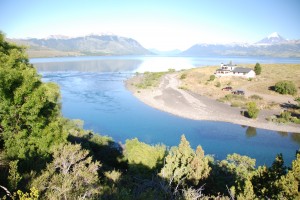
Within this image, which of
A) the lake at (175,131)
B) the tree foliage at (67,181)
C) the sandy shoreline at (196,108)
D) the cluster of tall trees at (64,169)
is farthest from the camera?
the sandy shoreline at (196,108)

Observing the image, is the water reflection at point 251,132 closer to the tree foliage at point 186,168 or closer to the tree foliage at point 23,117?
the tree foliage at point 186,168

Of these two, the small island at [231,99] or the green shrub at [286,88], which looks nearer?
the small island at [231,99]

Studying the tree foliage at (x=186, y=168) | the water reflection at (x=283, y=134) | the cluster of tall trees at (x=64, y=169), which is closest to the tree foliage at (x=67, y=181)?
the cluster of tall trees at (x=64, y=169)

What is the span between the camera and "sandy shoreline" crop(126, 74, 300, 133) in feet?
181

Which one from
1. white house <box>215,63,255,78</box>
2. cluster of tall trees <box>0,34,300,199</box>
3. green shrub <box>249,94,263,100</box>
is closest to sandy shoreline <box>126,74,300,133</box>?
green shrub <box>249,94,263,100</box>

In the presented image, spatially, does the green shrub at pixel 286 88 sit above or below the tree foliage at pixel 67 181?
below

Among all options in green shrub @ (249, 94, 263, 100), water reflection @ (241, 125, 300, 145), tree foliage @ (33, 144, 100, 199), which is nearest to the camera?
tree foliage @ (33, 144, 100, 199)

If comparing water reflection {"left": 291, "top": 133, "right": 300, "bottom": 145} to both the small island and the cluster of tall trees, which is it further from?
the cluster of tall trees

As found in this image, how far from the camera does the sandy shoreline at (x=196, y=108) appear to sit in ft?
181

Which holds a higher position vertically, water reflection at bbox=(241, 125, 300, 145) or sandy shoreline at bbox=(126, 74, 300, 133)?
sandy shoreline at bbox=(126, 74, 300, 133)

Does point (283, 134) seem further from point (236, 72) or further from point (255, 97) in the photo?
point (236, 72)

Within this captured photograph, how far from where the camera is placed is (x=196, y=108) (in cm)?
6694

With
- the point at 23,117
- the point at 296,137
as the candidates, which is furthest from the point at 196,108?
the point at 23,117

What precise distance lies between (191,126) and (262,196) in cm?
3923
